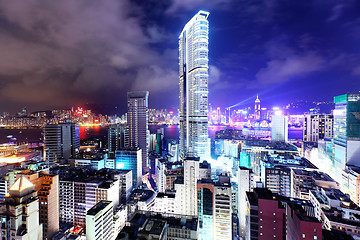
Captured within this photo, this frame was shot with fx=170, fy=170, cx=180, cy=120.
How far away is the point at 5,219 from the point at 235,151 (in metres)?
30.5

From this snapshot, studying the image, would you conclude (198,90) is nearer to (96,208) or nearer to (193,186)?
(193,186)

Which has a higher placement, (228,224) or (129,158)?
(129,158)

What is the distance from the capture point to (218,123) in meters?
83.7

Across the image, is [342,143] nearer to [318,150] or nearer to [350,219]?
[318,150]

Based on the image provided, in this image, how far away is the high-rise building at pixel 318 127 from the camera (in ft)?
98.8

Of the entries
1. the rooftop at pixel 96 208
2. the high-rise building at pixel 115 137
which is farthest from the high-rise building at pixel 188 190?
the high-rise building at pixel 115 137

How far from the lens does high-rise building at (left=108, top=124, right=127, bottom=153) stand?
34.2m

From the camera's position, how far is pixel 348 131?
758 inches

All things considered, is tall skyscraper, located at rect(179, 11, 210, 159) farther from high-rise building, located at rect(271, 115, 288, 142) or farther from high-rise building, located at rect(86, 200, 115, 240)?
high-rise building, located at rect(86, 200, 115, 240)

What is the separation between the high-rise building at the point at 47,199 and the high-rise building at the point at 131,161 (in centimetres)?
1159

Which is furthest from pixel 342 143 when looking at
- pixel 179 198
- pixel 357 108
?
pixel 179 198

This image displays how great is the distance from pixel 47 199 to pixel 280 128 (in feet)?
122

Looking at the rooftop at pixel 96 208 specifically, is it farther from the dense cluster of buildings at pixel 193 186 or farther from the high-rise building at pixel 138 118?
the high-rise building at pixel 138 118

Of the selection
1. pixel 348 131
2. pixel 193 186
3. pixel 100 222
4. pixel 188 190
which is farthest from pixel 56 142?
pixel 348 131
